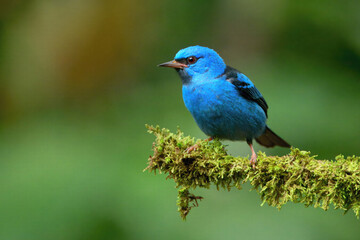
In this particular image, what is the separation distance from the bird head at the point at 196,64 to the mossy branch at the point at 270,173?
3.49ft

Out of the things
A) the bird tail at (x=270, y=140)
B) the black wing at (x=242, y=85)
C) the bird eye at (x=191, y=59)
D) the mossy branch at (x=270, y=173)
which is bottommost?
the mossy branch at (x=270, y=173)

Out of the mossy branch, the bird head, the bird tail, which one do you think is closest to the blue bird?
the bird head

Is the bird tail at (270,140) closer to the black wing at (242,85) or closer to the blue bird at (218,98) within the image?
the blue bird at (218,98)

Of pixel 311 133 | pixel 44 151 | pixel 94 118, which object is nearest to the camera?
pixel 311 133

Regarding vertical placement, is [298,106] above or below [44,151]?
above

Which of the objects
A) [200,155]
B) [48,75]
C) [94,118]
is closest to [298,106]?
[200,155]

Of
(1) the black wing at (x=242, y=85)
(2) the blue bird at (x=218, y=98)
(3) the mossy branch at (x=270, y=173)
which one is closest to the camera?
(3) the mossy branch at (x=270, y=173)

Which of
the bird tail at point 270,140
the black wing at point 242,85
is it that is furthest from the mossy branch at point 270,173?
the bird tail at point 270,140

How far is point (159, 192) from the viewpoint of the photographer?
4.87 m

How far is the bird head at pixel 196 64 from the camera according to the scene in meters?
4.46

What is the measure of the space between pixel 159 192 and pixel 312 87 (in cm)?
232

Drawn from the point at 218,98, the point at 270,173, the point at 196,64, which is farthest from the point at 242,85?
the point at 270,173

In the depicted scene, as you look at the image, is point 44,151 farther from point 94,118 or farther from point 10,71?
point 10,71

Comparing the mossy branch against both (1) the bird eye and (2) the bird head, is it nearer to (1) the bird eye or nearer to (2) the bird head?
(2) the bird head
